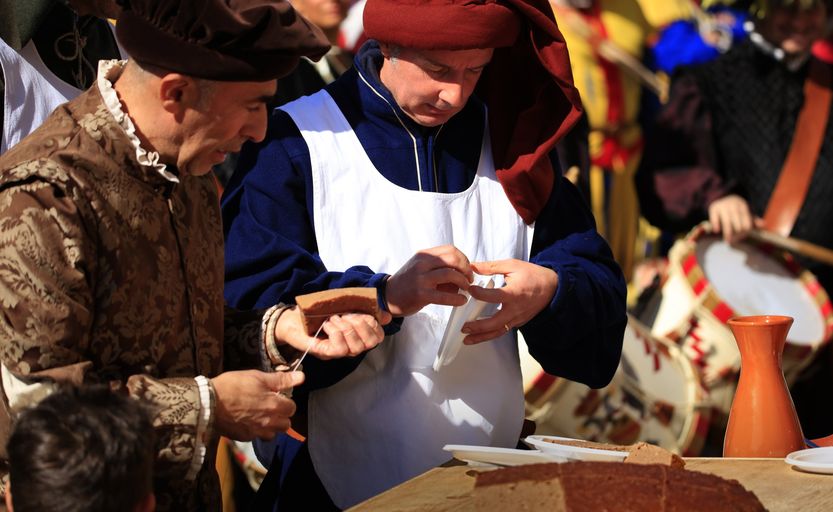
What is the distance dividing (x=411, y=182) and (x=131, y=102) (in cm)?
93

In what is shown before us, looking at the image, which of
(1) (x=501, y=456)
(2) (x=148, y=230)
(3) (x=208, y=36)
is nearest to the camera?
(3) (x=208, y=36)

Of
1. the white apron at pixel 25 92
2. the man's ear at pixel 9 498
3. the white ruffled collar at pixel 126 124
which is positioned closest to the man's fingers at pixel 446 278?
the white ruffled collar at pixel 126 124

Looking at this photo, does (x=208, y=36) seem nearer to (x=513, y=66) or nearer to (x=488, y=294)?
(x=488, y=294)

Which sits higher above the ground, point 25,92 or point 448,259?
point 25,92

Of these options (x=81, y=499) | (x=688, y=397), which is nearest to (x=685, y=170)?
(x=688, y=397)

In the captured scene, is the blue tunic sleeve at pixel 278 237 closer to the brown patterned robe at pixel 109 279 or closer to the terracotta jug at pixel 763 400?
the brown patterned robe at pixel 109 279

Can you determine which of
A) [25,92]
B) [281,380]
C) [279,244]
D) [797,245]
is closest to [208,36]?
[281,380]

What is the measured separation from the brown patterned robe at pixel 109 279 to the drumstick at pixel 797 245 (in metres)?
3.60

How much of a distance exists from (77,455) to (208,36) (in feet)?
2.59

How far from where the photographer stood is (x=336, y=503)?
314 cm

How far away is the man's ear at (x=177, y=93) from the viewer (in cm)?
244

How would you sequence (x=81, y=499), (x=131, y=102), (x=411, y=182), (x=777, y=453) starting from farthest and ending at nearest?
(x=411, y=182) < (x=777, y=453) < (x=131, y=102) < (x=81, y=499)

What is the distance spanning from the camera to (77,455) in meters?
2.08

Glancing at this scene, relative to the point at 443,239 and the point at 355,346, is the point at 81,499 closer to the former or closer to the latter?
the point at 355,346
